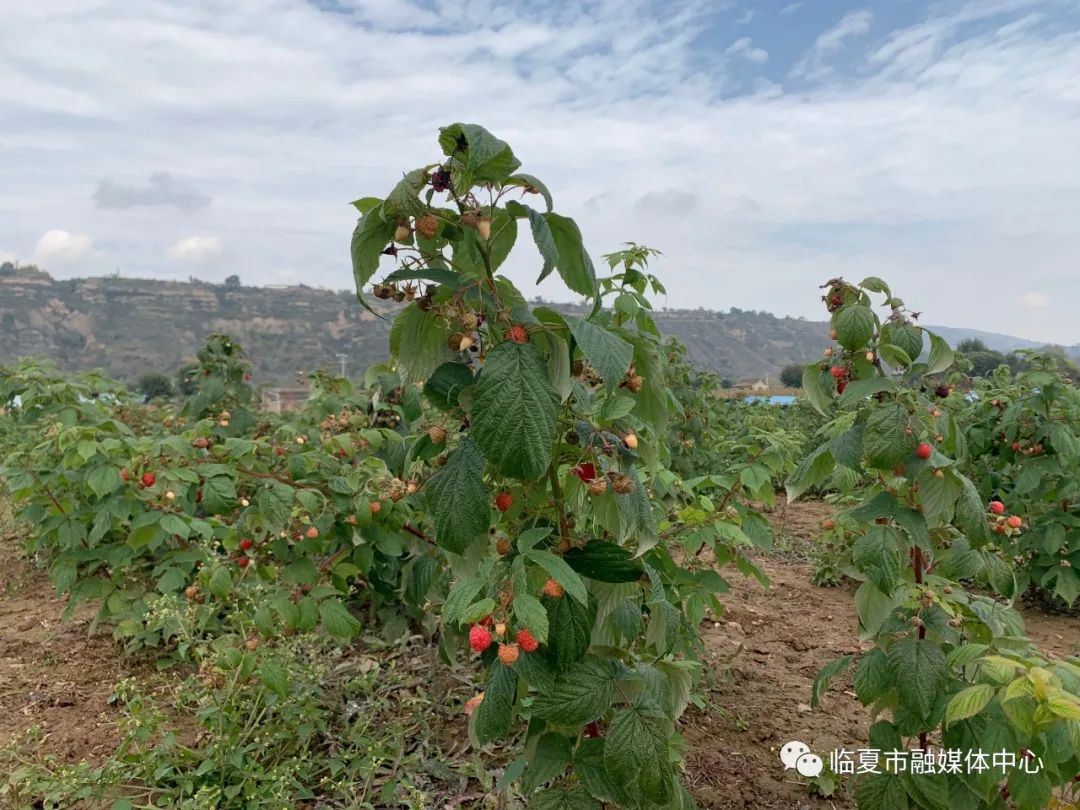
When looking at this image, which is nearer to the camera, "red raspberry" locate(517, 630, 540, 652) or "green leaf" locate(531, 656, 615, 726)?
"red raspberry" locate(517, 630, 540, 652)

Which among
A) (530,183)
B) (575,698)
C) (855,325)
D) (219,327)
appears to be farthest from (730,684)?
(219,327)

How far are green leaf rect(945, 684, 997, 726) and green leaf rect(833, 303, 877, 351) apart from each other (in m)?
0.97

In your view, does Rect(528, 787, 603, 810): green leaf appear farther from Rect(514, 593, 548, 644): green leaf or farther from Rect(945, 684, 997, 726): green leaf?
Rect(945, 684, 997, 726): green leaf

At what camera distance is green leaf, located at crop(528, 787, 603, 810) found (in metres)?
1.64

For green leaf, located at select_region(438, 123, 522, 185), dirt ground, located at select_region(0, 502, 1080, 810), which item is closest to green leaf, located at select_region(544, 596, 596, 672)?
green leaf, located at select_region(438, 123, 522, 185)

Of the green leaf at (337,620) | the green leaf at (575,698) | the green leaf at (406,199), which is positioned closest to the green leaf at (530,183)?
the green leaf at (406,199)

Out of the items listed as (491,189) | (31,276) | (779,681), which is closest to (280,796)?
(491,189)

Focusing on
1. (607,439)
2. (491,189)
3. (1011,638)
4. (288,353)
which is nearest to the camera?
(491,189)

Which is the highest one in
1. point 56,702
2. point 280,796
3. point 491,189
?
point 491,189

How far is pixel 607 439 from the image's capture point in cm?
152

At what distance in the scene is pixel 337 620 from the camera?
105 inches

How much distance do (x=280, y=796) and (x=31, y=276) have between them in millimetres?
51246

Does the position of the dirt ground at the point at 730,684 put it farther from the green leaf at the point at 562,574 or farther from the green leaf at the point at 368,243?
the green leaf at the point at 368,243

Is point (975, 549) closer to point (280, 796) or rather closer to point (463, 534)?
point (463, 534)
